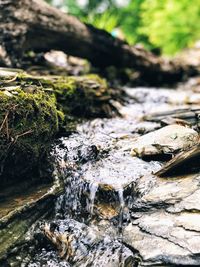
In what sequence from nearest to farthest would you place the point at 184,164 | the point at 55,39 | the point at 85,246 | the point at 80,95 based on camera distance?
the point at 85,246
the point at 184,164
the point at 80,95
the point at 55,39

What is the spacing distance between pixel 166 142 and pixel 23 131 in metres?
1.70

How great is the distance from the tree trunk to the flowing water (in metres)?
2.34

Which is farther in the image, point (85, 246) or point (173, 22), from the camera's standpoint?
point (173, 22)

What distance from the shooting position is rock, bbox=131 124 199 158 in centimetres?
425

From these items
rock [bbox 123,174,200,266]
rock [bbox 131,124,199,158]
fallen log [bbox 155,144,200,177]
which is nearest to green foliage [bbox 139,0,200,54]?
rock [bbox 131,124,199,158]

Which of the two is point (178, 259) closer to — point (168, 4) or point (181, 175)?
point (181, 175)

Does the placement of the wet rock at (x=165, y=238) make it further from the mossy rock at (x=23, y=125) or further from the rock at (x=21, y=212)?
the mossy rock at (x=23, y=125)

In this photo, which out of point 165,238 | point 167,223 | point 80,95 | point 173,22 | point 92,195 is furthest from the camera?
point 173,22

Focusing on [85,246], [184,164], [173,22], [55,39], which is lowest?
[85,246]

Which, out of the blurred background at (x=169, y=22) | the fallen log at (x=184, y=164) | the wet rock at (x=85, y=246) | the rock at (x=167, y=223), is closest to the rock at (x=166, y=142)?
the fallen log at (x=184, y=164)

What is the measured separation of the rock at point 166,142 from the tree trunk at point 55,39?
9.37ft

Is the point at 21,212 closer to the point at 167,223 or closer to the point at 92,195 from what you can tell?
the point at 92,195

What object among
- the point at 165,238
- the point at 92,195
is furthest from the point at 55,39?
the point at 165,238

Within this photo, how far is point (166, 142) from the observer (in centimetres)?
436
